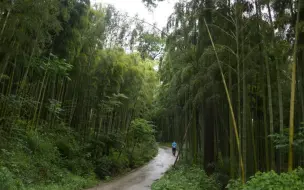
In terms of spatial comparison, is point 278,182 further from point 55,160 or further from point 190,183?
point 55,160

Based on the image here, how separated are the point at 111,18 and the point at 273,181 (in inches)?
296

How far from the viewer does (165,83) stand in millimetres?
12211

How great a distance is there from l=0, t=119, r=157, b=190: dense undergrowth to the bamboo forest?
0.12 feet

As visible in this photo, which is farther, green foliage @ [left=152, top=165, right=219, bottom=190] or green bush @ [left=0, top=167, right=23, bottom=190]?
green foliage @ [left=152, top=165, right=219, bottom=190]

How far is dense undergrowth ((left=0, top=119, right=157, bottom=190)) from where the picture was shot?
6.04 m

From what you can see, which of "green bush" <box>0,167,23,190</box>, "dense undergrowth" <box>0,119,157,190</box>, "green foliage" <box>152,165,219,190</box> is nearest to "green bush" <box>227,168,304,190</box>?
"green foliage" <box>152,165,219,190</box>

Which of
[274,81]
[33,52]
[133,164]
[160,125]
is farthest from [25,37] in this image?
[160,125]

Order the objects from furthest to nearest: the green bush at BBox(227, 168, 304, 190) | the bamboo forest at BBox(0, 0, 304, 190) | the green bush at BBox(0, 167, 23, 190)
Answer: the bamboo forest at BBox(0, 0, 304, 190) < the green bush at BBox(0, 167, 23, 190) < the green bush at BBox(227, 168, 304, 190)

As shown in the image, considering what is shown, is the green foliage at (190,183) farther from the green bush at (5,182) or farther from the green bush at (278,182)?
the green bush at (5,182)

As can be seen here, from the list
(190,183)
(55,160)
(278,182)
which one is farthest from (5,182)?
(278,182)

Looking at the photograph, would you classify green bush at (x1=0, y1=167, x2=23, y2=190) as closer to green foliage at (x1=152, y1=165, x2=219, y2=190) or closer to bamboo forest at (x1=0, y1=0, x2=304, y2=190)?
bamboo forest at (x1=0, y1=0, x2=304, y2=190)

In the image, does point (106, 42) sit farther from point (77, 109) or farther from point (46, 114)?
point (46, 114)

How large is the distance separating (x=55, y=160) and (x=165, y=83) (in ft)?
19.5

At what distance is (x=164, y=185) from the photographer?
5699 mm
